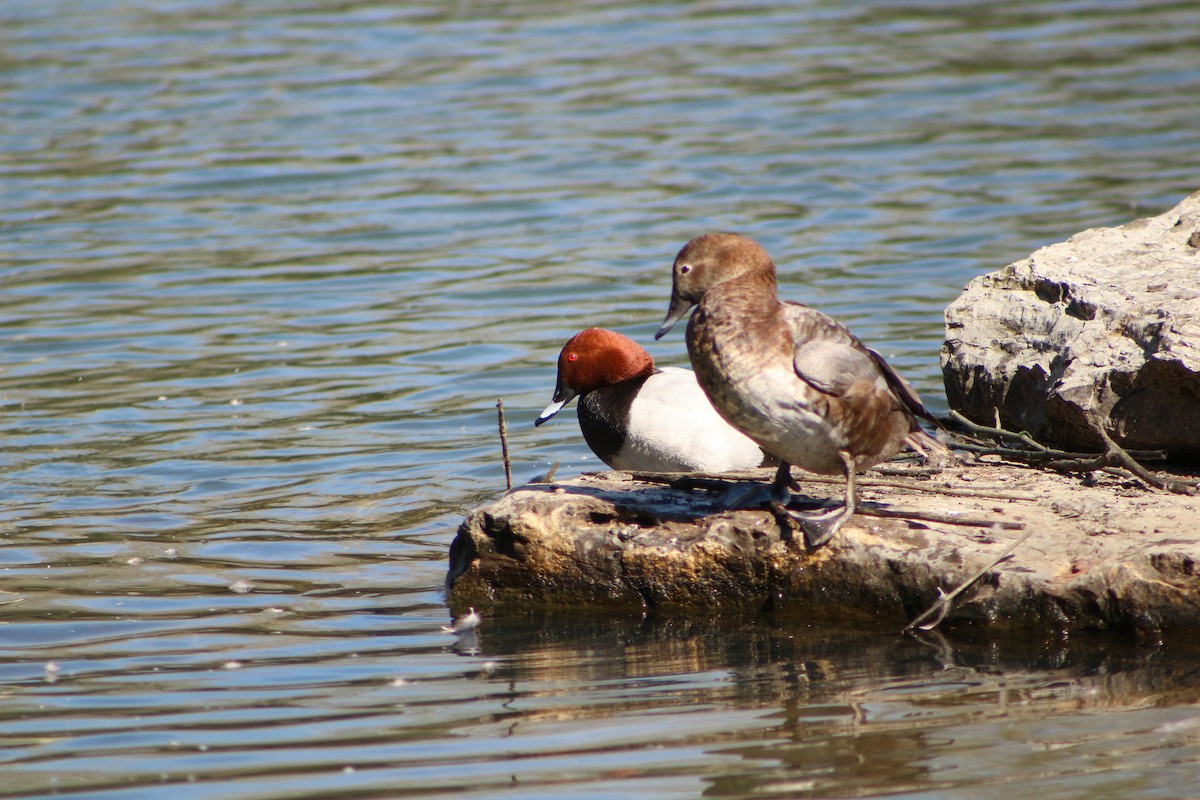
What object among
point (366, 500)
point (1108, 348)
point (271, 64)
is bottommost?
point (366, 500)

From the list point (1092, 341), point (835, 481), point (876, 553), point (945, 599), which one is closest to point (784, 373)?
point (876, 553)

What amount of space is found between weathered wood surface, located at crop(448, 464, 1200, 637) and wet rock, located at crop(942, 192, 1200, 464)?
0.97 feet

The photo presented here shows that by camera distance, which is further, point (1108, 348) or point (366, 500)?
point (366, 500)

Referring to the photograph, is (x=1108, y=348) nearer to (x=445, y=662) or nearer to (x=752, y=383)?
(x=752, y=383)

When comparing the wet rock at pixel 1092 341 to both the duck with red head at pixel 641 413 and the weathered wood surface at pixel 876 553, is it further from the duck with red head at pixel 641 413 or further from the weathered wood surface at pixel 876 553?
the duck with red head at pixel 641 413

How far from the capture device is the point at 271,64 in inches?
655

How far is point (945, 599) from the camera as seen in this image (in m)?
4.39

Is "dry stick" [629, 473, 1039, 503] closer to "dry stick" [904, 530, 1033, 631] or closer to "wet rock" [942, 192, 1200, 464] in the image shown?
"dry stick" [904, 530, 1033, 631]

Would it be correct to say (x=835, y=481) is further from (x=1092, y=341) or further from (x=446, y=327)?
(x=446, y=327)

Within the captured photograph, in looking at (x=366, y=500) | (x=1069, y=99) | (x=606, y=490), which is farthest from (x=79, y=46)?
(x=606, y=490)

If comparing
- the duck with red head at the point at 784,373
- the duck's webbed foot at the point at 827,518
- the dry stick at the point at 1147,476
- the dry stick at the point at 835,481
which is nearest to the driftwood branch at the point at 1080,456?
the dry stick at the point at 1147,476

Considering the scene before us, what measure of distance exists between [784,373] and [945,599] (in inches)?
31.7

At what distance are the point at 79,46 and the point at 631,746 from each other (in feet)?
51.8

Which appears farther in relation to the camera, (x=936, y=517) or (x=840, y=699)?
(x=936, y=517)
